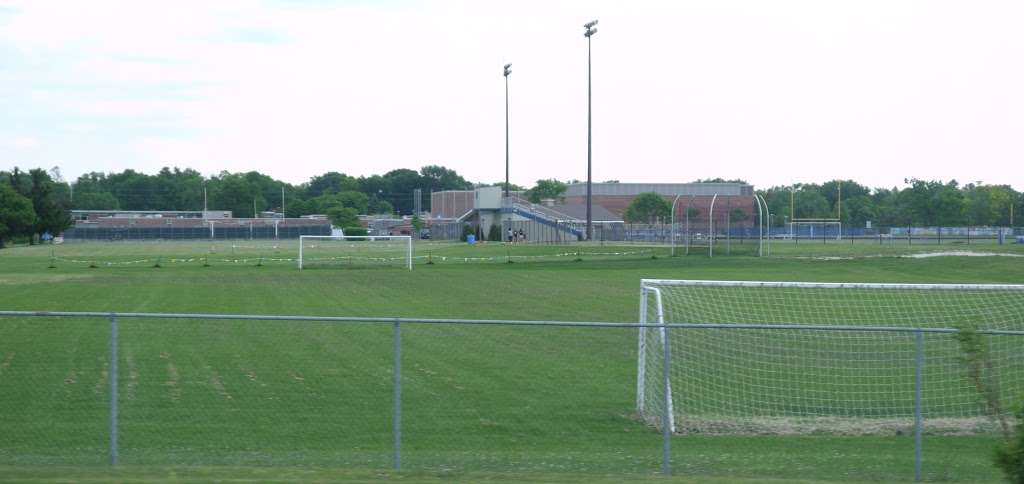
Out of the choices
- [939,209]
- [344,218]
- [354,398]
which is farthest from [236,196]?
[354,398]

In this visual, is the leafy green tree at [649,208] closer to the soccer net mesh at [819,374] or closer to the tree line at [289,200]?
the tree line at [289,200]

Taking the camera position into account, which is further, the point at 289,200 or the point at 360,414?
the point at 289,200

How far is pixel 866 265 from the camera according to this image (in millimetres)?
49344

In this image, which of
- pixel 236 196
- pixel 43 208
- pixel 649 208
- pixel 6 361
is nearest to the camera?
pixel 6 361

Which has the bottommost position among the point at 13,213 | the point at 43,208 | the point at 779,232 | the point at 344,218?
the point at 779,232

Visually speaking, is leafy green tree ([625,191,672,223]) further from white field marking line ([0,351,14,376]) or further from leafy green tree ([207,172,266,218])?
white field marking line ([0,351,14,376])

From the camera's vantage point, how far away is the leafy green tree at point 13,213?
8944 cm

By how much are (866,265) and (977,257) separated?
5107 mm

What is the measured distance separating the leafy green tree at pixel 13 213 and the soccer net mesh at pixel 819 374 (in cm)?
8418

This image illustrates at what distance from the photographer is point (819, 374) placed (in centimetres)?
1570

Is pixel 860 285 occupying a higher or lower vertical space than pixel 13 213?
lower

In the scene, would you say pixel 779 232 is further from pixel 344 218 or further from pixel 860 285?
pixel 860 285

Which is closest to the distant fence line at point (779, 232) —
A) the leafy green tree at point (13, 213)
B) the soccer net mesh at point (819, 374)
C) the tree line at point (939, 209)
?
the tree line at point (939, 209)

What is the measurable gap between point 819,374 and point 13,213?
291 feet
